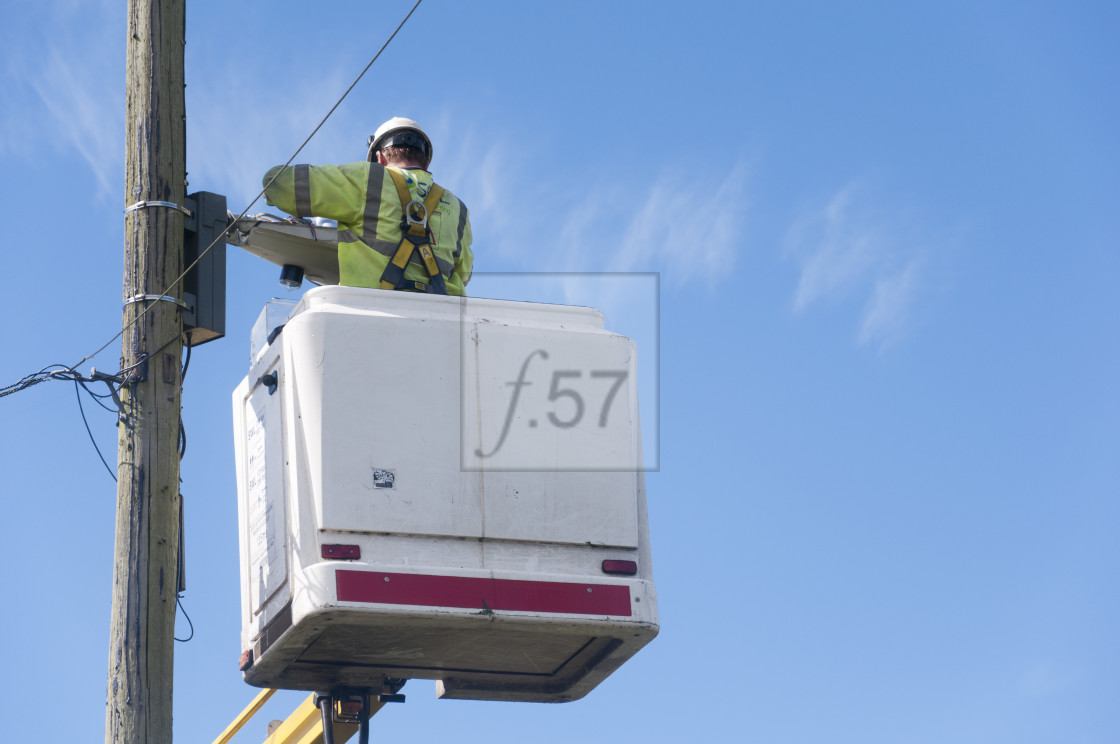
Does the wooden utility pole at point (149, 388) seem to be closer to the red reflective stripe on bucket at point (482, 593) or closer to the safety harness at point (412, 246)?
the red reflective stripe on bucket at point (482, 593)

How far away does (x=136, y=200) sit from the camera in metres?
7.85

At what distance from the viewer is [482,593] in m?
7.25

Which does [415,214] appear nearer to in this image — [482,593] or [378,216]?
[378,216]

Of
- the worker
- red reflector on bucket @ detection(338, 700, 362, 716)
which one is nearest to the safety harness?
the worker

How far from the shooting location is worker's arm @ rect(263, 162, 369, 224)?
27.1 ft

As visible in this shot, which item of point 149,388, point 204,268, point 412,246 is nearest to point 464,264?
point 412,246

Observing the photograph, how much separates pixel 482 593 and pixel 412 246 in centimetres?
212

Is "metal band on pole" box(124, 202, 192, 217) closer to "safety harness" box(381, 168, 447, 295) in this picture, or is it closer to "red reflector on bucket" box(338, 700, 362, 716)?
"safety harness" box(381, 168, 447, 295)

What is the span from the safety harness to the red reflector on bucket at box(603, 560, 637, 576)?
5.86ft

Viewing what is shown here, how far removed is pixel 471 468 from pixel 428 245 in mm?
1628

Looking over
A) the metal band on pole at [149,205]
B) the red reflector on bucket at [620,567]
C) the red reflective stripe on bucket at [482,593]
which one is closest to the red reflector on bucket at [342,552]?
the red reflective stripe on bucket at [482,593]

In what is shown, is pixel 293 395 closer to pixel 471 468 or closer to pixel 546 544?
pixel 471 468

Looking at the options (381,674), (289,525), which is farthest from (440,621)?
(381,674)

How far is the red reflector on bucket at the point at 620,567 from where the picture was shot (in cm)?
759
